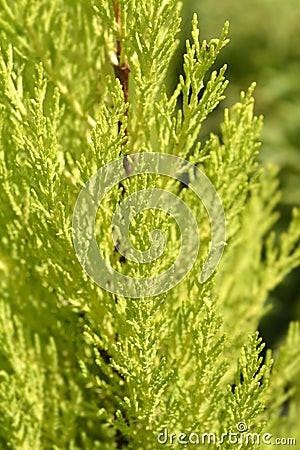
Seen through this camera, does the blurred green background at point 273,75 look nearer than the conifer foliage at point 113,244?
No

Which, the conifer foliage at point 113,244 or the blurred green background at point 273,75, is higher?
the blurred green background at point 273,75

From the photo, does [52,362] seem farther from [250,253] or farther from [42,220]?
[250,253]

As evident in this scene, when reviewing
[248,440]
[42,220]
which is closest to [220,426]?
[248,440]

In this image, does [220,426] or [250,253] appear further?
[250,253]

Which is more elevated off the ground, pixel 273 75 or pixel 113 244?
pixel 273 75
